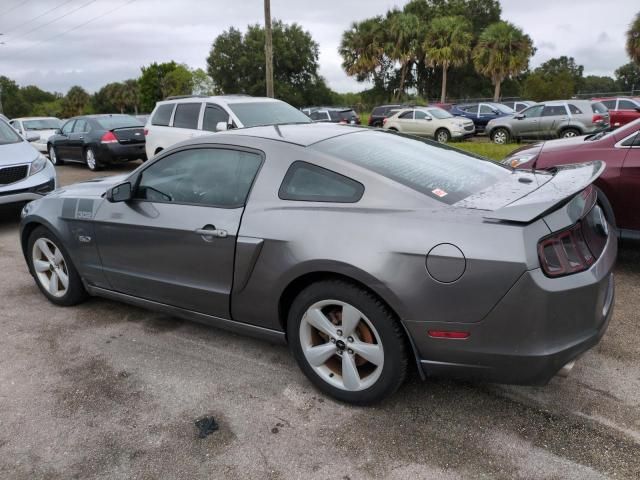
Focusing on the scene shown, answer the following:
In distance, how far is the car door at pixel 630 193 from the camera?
4359 millimetres

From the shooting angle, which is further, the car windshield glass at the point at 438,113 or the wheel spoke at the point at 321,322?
the car windshield glass at the point at 438,113

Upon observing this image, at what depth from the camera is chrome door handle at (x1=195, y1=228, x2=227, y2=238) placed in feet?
9.66

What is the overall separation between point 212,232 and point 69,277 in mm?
1778

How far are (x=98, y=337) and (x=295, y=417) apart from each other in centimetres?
178

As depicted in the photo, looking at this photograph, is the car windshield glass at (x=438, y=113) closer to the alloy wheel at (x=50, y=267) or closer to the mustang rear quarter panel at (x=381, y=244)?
the alloy wheel at (x=50, y=267)

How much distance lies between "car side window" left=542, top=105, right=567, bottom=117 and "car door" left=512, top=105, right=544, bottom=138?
0.53ft

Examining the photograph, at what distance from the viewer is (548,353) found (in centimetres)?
225

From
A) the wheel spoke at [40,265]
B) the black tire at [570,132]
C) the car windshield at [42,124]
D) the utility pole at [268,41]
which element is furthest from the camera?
the car windshield at [42,124]

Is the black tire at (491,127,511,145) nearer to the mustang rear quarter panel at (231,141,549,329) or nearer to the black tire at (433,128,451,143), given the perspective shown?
the black tire at (433,128,451,143)

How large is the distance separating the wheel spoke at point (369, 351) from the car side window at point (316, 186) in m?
0.74

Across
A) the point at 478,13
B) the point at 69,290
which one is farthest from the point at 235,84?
the point at 69,290

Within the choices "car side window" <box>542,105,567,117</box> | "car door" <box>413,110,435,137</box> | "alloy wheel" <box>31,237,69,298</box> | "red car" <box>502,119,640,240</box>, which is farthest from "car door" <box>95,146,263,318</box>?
"car door" <box>413,110,435,137</box>

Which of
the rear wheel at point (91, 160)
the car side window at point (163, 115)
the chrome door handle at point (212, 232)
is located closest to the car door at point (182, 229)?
the chrome door handle at point (212, 232)

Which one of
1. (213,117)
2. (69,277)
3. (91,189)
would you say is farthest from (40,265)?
(213,117)
